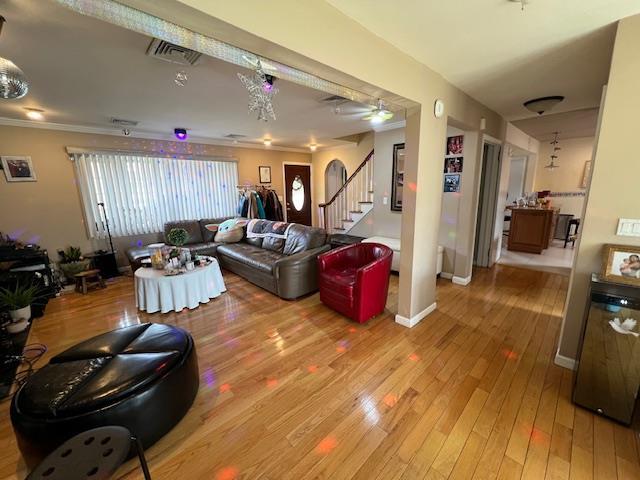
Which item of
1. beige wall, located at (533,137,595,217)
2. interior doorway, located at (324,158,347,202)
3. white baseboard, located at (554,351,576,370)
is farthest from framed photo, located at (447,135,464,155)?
beige wall, located at (533,137,595,217)

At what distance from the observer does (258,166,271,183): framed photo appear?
641 centimetres

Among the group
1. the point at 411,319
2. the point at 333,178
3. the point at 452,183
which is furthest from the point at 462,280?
the point at 333,178

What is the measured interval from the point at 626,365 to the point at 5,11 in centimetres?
416

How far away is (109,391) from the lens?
4.64ft

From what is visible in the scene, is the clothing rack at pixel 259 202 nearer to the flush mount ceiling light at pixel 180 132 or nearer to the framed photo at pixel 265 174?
the framed photo at pixel 265 174

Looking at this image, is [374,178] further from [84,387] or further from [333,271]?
[84,387]

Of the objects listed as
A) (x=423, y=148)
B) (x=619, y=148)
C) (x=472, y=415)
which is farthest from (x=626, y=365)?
(x=423, y=148)

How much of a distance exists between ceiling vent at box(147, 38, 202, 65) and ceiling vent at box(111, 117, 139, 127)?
254 cm

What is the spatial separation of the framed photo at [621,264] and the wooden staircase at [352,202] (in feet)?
11.5

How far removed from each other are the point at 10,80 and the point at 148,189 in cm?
360

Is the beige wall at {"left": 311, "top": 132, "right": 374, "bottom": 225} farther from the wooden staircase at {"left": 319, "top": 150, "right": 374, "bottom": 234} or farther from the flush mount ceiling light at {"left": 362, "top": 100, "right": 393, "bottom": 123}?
the flush mount ceiling light at {"left": 362, "top": 100, "right": 393, "bottom": 123}

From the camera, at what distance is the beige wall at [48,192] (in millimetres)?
3812

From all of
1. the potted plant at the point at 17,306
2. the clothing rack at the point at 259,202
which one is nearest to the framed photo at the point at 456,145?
the clothing rack at the point at 259,202

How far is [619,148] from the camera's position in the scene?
176 centimetres
